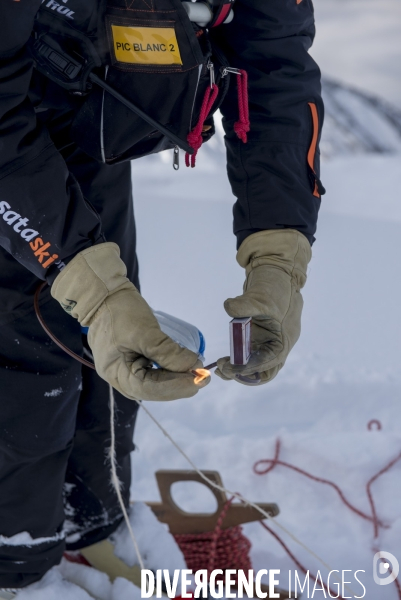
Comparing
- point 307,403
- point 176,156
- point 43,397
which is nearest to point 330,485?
point 307,403

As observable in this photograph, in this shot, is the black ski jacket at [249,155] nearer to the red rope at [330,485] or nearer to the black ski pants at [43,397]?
the black ski pants at [43,397]

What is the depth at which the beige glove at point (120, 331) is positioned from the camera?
83cm

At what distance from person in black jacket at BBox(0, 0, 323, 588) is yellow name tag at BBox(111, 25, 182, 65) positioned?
0.04m

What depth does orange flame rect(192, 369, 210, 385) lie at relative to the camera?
0.82 meters

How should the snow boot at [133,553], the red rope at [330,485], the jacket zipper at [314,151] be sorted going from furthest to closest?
the red rope at [330,485], the snow boot at [133,553], the jacket zipper at [314,151]

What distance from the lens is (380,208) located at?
3.10m

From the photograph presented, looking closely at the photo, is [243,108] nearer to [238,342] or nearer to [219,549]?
[238,342]

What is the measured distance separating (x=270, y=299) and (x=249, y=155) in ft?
0.91

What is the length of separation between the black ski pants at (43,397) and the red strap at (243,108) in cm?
23

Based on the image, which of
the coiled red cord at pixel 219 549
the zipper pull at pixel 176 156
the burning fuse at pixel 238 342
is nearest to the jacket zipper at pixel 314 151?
the zipper pull at pixel 176 156

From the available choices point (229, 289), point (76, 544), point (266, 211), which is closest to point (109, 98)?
point (266, 211)

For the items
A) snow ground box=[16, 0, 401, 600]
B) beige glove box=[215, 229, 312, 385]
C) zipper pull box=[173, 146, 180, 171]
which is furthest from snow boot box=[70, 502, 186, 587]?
zipper pull box=[173, 146, 180, 171]

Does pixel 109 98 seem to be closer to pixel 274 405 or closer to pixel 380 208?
pixel 274 405

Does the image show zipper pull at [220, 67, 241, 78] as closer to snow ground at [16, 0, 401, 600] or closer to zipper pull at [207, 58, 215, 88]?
zipper pull at [207, 58, 215, 88]
